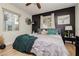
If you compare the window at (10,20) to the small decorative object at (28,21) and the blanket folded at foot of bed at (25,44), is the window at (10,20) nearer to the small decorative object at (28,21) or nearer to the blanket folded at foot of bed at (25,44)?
the small decorative object at (28,21)

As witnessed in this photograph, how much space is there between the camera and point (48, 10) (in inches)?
67.7

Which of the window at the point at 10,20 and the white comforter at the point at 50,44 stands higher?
the window at the point at 10,20

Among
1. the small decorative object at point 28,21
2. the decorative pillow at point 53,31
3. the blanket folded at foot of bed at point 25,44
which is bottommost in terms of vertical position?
the blanket folded at foot of bed at point 25,44

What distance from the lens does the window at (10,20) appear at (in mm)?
1496

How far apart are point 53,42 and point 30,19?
0.68 metres

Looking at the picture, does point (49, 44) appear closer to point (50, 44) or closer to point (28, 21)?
point (50, 44)

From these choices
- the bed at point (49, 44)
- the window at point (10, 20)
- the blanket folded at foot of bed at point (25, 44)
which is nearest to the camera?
the window at point (10, 20)

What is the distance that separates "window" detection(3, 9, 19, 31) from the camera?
1496mm

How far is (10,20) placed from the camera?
58.8 inches

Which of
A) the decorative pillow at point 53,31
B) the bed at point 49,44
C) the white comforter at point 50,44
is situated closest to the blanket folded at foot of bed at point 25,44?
the bed at point 49,44

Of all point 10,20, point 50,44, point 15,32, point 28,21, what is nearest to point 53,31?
point 50,44

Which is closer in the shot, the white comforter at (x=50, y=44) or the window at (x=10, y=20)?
the window at (x=10, y=20)

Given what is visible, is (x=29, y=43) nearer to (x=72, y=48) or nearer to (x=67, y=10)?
(x=72, y=48)

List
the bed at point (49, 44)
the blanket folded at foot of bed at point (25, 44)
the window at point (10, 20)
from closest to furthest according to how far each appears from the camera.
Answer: the window at point (10, 20) < the bed at point (49, 44) < the blanket folded at foot of bed at point (25, 44)
